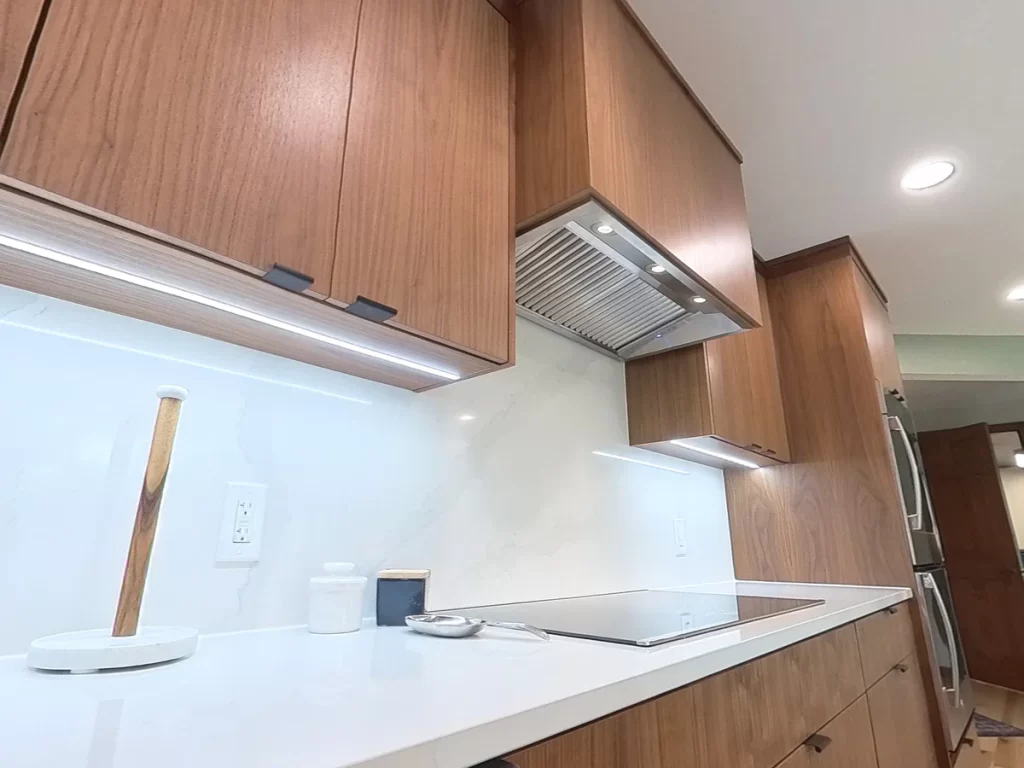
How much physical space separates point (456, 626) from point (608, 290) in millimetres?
943

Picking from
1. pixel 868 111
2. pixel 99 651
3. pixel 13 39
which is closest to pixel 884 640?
pixel 868 111

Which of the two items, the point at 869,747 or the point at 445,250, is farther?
the point at 869,747

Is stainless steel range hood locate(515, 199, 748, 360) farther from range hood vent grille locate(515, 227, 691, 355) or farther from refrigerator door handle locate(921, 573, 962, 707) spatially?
refrigerator door handle locate(921, 573, 962, 707)

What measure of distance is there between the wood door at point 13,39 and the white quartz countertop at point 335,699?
0.57 m

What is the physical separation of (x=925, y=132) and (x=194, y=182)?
228 cm

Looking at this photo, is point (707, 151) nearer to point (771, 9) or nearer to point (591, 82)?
point (771, 9)

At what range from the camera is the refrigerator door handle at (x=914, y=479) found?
7.32 ft

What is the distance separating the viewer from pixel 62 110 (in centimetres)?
56

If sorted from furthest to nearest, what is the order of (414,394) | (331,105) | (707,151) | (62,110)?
(707,151)
(414,394)
(331,105)
(62,110)

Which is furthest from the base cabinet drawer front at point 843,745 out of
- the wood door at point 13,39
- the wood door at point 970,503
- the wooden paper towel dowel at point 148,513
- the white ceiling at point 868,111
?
the wood door at point 970,503

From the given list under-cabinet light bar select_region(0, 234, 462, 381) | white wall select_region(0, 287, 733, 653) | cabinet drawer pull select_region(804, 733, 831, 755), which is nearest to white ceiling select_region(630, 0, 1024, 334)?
white wall select_region(0, 287, 733, 653)

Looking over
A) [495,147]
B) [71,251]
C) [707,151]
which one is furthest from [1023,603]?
[71,251]

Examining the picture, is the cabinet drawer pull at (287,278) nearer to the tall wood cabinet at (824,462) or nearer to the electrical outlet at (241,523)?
the electrical outlet at (241,523)

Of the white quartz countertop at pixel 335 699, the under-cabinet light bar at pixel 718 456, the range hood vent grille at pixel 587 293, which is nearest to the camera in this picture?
the white quartz countertop at pixel 335 699
